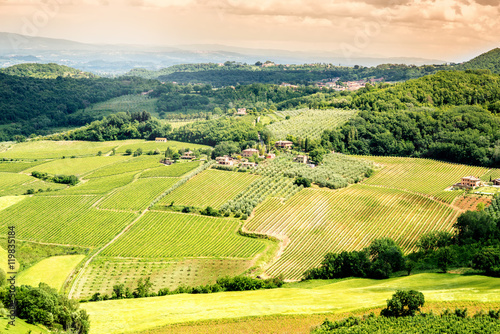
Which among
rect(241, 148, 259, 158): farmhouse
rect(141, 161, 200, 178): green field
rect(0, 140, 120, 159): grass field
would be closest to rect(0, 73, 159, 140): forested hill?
rect(0, 140, 120, 159): grass field

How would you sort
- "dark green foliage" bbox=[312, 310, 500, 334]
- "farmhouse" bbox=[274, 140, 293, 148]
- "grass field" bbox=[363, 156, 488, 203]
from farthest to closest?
"farmhouse" bbox=[274, 140, 293, 148] → "grass field" bbox=[363, 156, 488, 203] → "dark green foliage" bbox=[312, 310, 500, 334]

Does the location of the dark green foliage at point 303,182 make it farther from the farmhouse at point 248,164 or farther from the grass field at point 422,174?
the farmhouse at point 248,164

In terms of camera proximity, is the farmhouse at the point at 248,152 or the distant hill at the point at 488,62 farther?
the distant hill at the point at 488,62

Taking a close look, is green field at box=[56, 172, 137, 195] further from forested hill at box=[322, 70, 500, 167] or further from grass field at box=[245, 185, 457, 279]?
forested hill at box=[322, 70, 500, 167]

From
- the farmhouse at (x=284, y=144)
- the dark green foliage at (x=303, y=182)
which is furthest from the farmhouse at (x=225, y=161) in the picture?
the dark green foliage at (x=303, y=182)

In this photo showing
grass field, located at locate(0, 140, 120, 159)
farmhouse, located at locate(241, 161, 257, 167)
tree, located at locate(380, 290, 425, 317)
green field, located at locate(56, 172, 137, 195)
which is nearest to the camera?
tree, located at locate(380, 290, 425, 317)

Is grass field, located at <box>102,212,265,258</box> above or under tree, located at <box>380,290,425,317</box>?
under

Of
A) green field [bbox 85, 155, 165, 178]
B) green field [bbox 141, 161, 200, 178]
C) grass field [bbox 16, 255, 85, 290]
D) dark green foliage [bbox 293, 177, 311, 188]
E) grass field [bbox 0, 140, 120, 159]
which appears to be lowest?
grass field [bbox 16, 255, 85, 290]

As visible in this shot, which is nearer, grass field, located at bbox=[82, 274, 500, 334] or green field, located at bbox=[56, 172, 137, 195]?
grass field, located at bbox=[82, 274, 500, 334]
